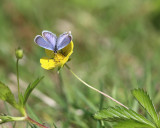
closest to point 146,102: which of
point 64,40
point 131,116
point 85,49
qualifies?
point 131,116

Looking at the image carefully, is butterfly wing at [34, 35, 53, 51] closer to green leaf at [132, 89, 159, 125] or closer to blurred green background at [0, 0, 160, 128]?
green leaf at [132, 89, 159, 125]

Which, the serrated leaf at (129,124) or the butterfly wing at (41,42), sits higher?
the butterfly wing at (41,42)

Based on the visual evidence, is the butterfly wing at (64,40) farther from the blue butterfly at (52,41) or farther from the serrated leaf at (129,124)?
the serrated leaf at (129,124)

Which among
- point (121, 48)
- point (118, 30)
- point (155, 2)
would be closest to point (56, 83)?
point (121, 48)

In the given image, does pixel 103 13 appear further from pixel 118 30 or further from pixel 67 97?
pixel 67 97

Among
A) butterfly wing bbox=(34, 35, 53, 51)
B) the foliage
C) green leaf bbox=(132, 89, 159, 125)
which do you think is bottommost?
the foliage

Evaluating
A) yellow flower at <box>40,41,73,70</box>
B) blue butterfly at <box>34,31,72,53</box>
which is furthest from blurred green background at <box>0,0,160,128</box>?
blue butterfly at <box>34,31,72,53</box>

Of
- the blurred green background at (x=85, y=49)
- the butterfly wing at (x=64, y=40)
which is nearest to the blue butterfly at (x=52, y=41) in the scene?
the butterfly wing at (x=64, y=40)
